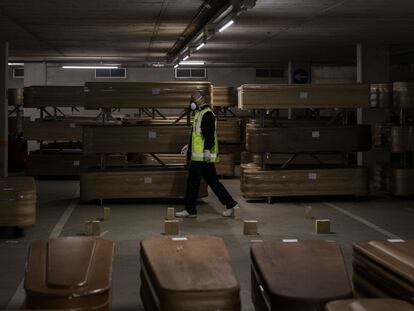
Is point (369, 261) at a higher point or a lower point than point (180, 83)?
lower

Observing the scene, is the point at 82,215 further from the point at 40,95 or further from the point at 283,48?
the point at 283,48

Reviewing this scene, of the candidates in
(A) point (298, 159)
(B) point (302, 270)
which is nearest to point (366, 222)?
(A) point (298, 159)

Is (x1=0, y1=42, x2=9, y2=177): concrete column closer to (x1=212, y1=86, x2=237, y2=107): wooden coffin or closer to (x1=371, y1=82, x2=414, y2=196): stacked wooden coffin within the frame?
(x1=212, y1=86, x2=237, y2=107): wooden coffin

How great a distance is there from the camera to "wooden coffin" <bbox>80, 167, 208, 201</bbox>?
13.0 metres

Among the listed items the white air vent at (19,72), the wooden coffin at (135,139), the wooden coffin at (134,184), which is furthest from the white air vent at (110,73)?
the wooden coffin at (134,184)

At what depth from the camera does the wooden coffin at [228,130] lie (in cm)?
1870

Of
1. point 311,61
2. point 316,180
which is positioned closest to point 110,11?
→ point 316,180

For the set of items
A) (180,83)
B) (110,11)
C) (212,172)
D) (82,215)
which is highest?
(110,11)

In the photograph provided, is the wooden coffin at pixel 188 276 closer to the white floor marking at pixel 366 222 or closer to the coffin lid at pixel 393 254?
the coffin lid at pixel 393 254

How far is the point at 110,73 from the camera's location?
1070 inches

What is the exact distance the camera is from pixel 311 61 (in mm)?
24625

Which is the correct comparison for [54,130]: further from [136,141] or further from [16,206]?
[16,206]

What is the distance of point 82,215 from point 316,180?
4.84 m

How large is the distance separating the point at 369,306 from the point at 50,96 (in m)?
14.8
